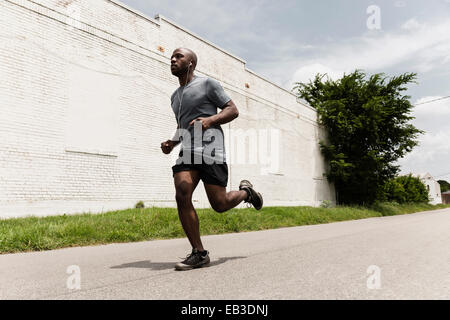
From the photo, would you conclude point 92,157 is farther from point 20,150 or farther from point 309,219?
point 309,219

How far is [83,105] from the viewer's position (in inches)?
412

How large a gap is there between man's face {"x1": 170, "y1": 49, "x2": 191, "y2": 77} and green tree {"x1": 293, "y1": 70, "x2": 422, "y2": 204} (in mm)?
21133

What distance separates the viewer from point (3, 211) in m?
8.67

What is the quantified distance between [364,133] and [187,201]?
2220cm

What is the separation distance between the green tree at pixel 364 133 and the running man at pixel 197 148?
21129 millimetres

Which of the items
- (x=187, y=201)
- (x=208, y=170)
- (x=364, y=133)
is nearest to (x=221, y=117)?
(x=208, y=170)

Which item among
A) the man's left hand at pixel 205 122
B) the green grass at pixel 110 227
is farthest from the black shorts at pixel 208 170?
the green grass at pixel 110 227

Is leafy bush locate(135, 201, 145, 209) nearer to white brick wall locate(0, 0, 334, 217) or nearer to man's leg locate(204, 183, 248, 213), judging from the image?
white brick wall locate(0, 0, 334, 217)

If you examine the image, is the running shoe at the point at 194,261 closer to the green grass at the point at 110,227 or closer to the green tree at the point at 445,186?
the green grass at the point at 110,227

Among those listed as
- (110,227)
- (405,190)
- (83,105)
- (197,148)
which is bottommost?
(110,227)

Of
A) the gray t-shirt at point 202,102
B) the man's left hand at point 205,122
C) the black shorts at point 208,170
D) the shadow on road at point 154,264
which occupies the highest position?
the gray t-shirt at point 202,102

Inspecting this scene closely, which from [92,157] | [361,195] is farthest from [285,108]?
[92,157]

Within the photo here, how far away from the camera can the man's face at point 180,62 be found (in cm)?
398

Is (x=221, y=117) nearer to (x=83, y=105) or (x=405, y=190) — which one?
(x=83, y=105)
